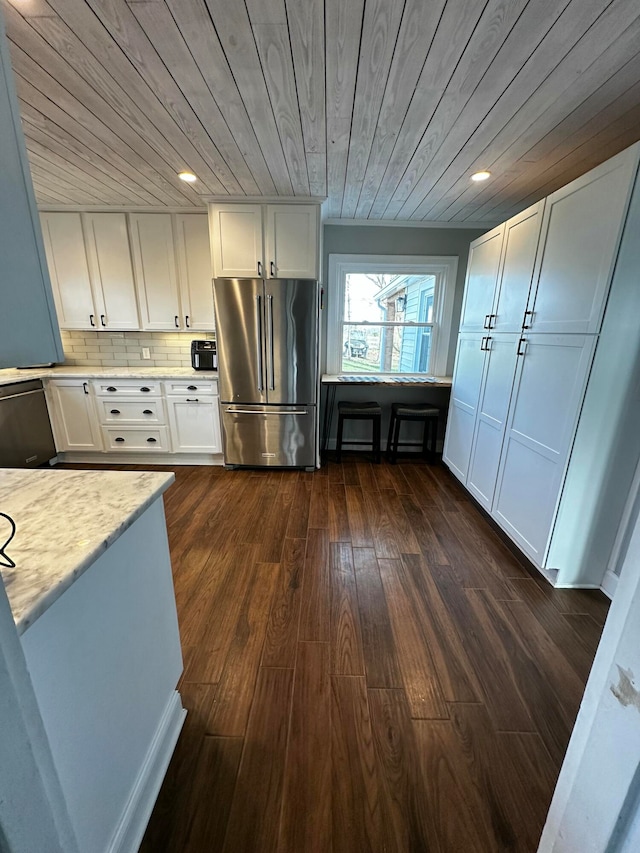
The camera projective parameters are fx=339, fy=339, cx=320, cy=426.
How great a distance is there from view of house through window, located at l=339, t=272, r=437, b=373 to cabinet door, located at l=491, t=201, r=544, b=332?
1367mm

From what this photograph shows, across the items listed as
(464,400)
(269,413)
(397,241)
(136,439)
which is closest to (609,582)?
(464,400)

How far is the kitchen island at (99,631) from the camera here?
645mm

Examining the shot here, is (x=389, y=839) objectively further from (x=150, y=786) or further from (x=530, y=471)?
(x=530, y=471)

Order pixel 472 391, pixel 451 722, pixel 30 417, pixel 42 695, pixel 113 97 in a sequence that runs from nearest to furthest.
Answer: pixel 42 695 → pixel 451 722 → pixel 113 97 → pixel 472 391 → pixel 30 417

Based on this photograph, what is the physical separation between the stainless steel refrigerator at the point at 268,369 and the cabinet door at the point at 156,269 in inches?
26.4

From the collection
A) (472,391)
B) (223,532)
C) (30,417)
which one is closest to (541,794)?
(223,532)

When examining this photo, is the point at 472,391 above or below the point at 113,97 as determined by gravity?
below

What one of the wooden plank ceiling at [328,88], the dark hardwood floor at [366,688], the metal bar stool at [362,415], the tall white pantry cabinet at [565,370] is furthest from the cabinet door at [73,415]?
the tall white pantry cabinet at [565,370]

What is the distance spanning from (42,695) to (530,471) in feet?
7.53

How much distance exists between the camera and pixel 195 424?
11.1 ft

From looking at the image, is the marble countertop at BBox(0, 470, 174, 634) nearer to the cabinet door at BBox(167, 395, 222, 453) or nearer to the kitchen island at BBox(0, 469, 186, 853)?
the kitchen island at BBox(0, 469, 186, 853)

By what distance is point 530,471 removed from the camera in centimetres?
205

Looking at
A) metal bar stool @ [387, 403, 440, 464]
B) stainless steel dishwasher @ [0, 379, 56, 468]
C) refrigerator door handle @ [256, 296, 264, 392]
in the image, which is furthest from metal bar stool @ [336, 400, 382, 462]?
stainless steel dishwasher @ [0, 379, 56, 468]

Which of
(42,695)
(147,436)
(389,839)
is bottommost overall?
(389,839)
